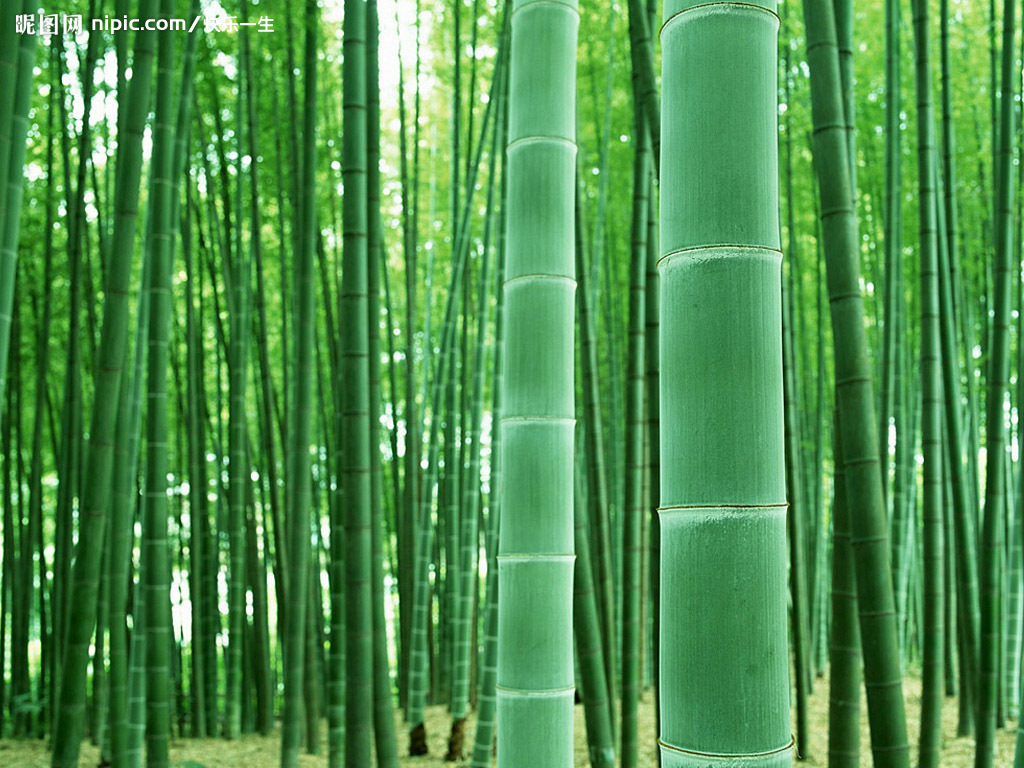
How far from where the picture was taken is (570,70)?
1.54 m

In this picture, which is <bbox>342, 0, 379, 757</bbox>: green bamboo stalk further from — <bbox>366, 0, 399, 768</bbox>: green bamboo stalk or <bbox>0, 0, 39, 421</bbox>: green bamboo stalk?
<bbox>0, 0, 39, 421</bbox>: green bamboo stalk

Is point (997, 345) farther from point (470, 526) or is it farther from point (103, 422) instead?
point (103, 422)

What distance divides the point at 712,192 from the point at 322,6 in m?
4.66

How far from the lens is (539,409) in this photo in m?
1.48

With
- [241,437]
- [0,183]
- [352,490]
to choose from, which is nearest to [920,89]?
[352,490]

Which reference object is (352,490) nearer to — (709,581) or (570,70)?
(570,70)

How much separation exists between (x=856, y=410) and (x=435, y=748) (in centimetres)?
379

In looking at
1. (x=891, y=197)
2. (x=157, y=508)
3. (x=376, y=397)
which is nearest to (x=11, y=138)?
(x=157, y=508)

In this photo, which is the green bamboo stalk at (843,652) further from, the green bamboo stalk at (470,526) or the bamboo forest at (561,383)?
the green bamboo stalk at (470,526)

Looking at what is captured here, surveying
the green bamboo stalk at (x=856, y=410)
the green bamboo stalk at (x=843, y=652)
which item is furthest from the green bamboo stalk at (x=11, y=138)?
the green bamboo stalk at (x=843, y=652)

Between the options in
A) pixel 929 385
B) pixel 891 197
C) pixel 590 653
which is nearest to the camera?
pixel 590 653

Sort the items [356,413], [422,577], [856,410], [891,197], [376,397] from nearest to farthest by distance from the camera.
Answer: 1. [856,410]
2. [356,413]
3. [376,397]
4. [891,197]
5. [422,577]

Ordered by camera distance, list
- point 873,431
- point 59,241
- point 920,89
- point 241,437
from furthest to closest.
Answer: point 59,241 < point 241,437 < point 920,89 < point 873,431

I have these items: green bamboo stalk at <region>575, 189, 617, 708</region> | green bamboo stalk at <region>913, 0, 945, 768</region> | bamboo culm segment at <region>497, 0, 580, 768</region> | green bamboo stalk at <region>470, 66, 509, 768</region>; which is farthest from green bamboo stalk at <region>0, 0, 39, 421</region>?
green bamboo stalk at <region>913, 0, 945, 768</region>
